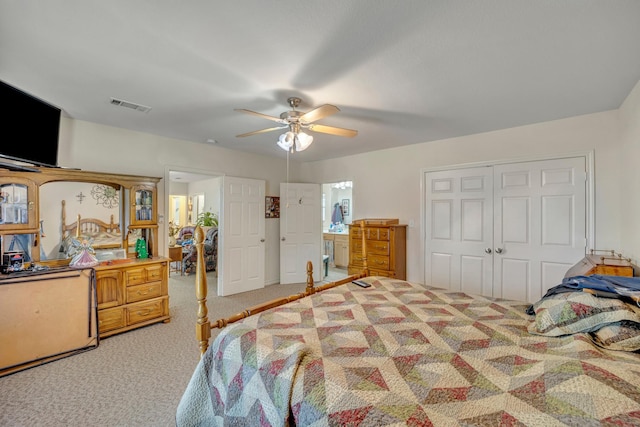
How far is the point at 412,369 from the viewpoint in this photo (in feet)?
3.96

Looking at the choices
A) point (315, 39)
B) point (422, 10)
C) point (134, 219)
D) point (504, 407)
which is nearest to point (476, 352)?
point (504, 407)

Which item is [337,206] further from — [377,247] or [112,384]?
[112,384]

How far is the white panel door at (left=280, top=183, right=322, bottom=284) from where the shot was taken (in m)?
5.27

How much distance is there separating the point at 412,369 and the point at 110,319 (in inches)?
129

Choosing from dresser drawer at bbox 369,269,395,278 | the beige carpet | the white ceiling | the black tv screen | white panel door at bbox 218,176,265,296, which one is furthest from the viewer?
white panel door at bbox 218,176,265,296

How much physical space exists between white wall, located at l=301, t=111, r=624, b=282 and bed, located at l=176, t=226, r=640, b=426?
2073mm

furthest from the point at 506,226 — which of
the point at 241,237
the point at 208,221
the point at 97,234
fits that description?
the point at 208,221

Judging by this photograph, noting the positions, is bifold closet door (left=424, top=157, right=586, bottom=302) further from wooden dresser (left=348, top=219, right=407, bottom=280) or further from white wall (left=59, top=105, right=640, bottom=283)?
wooden dresser (left=348, top=219, right=407, bottom=280)

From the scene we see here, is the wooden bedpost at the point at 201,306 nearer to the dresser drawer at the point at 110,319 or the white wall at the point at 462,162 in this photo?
the dresser drawer at the point at 110,319

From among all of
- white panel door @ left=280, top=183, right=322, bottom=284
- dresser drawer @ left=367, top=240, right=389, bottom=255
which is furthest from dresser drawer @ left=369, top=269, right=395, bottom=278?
white panel door @ left=280, top=183, right=322, bottom=284

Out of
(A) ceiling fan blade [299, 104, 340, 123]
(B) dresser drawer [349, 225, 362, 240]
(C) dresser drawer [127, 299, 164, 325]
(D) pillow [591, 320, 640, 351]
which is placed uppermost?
(A) ceiling fan blade [299, 104, 340, 123]

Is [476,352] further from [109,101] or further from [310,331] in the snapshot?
[109,101]

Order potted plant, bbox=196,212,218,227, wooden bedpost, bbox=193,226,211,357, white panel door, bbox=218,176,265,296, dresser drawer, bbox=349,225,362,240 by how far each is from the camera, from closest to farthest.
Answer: wooden bedpost, bbox=193,226,211,357, dresser drawer, bbox=349,225,362,240, white panel door, bbox=218,176,265,296, potted plant, bbox=196,212,218,227

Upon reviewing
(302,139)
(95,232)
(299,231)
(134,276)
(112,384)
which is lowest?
(112,384)
